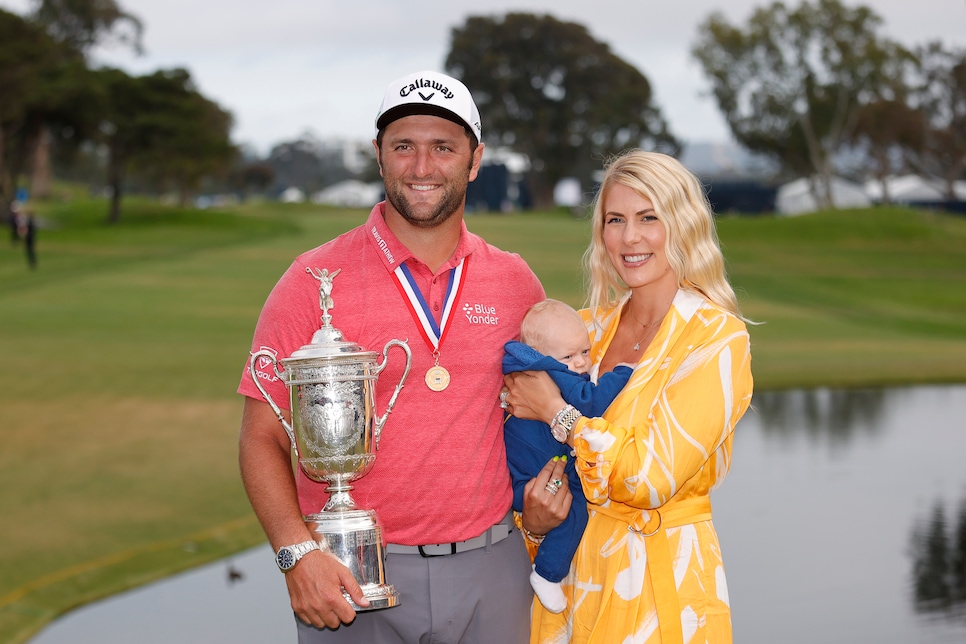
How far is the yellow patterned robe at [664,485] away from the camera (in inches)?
113

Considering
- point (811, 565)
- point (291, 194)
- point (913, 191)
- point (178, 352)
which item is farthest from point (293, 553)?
point (291, 194)

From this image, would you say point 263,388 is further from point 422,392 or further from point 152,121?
point 152,121

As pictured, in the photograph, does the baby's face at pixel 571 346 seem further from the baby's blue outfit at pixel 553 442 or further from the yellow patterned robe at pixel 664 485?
the yellow patterned robe at pixel 664 485

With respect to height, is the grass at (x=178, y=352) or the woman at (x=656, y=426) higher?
the woman at (x=656, y=426)

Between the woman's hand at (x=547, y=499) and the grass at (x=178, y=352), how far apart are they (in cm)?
124

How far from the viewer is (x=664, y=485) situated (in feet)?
9.37

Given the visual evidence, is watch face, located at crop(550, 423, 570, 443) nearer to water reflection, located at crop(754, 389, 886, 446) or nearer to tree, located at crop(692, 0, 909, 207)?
water reflection, located at crop(754, 389, 886, 446)

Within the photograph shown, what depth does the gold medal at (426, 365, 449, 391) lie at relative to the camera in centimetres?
309

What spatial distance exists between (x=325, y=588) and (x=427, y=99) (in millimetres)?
1294

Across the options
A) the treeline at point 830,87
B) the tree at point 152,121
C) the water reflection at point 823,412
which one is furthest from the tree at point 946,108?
the water reflection at point 823,412

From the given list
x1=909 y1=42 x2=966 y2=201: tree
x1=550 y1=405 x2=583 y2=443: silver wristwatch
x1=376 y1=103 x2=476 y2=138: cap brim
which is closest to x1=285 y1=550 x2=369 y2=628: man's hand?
x1=550 y1=405 x2=583 y2=443: silver wristwatch

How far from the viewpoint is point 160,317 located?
63.4ft

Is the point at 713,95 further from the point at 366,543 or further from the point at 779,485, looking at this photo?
the point at 366,543

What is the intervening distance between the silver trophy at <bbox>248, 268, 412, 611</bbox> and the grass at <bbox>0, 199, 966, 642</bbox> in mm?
1479
